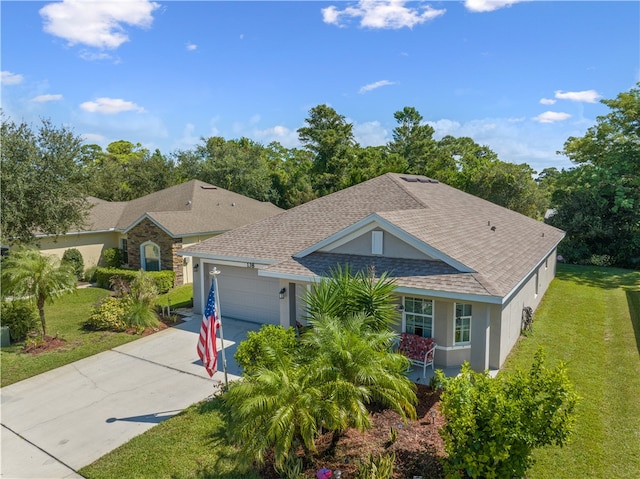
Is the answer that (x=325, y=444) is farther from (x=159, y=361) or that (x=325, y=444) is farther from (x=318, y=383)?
(x=159, y=361)

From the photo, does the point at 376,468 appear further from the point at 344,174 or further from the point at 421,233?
the point at 344,174

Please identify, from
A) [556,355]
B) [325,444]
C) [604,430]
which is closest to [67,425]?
[325,444]

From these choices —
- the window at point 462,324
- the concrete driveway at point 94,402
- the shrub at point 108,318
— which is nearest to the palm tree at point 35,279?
the shrub at point 108,318

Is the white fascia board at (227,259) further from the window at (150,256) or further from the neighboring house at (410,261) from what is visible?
the window at (150,256)

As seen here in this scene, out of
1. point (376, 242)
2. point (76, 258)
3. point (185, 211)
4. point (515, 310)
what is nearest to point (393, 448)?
point (376, 242)

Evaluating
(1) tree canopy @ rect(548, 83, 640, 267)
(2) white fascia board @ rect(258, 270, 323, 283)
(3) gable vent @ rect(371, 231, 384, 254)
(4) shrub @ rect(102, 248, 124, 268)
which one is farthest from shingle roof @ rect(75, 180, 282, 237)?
(1) tree canopy @ rect(548, 83, 640, 267)

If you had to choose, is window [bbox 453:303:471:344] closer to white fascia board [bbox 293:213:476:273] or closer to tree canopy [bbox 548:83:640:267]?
white fascia board [bbox 293:213:476:273]

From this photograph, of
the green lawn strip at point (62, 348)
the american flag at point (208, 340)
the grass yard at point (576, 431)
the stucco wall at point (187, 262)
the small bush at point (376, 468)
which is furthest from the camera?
the stucco wall at point (187, 262)
